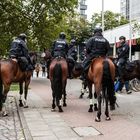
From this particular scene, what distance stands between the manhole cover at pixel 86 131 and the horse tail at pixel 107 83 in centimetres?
202

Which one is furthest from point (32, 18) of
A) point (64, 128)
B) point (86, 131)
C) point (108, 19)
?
point (108, 19)

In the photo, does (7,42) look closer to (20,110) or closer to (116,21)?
(20,110)

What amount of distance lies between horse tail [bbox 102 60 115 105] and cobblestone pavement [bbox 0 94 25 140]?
8.61 ft

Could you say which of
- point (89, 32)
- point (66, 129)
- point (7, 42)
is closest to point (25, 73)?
point (66, 129)

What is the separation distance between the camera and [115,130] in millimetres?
10547

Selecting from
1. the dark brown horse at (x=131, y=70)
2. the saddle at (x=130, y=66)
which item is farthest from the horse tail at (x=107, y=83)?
the saddle at (x=130, y=66)

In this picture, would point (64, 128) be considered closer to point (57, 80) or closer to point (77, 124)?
point (77, 124)

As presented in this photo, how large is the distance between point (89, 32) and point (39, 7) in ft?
103

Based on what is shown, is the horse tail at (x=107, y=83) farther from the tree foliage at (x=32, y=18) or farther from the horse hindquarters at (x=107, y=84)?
the tree foliage at (x=32, y=18)

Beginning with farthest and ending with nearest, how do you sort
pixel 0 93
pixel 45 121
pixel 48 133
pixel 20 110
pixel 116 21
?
pixel 116 21, pixel 20 110, pixel 0 93, pixel 45 121, pixel 48 133

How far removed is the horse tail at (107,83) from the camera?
12460 mm

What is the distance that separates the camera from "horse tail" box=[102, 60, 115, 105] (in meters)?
12.5

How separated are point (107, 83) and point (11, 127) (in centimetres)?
309

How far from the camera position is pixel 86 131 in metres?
10.5
